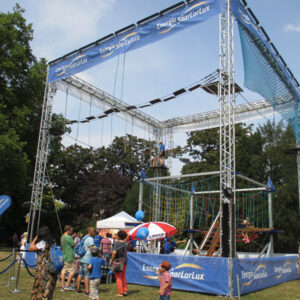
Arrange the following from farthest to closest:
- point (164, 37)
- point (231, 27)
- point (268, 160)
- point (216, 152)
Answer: point (216, 152)
point (268, 160)
point (164, 37)
point (231, 27)

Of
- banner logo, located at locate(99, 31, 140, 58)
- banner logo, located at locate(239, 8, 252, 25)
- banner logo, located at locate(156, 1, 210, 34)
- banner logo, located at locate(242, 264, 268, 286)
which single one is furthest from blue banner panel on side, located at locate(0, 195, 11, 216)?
banner logo, located at locate(239, 8, 252, 25)

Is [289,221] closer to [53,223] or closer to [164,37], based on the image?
[164,37]

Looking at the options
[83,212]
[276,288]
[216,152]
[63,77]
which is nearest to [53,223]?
[83,212]

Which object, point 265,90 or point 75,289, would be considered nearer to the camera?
point 75,289

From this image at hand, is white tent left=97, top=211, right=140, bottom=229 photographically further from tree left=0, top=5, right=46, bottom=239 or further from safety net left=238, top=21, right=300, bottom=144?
safety net left=238, top=21, right=300, bottom=144

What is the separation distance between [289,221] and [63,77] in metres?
14.8

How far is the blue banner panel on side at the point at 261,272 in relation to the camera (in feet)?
25.2

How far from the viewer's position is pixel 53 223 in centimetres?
2912

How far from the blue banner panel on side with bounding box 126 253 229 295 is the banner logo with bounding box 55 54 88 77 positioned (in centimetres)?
886

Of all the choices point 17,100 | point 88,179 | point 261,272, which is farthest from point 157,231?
point 88,179

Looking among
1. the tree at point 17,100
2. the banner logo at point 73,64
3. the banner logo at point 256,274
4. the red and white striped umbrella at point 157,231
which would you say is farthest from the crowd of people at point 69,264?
the tree at point 17,100

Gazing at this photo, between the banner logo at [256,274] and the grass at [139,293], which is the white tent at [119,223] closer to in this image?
the grass at [139,293]

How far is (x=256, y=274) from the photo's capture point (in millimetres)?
8375

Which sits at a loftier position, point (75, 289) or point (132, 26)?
point (132, 26)
